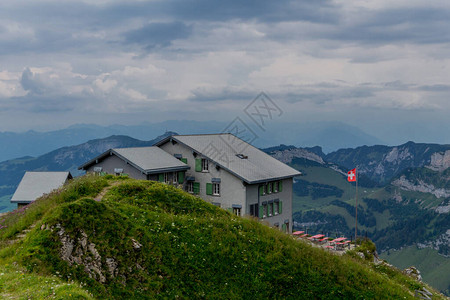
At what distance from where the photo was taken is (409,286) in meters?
31.8

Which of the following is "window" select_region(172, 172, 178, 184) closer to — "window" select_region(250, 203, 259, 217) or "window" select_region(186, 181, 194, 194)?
"window" select_region(186, 181, 194, 194)

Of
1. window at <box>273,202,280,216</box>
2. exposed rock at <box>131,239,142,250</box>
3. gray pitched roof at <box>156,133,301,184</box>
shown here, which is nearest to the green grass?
exposed rock at <box>131,239,142,250</box>

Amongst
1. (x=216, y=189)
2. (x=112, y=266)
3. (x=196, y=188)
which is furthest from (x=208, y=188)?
(x=112, y=266)

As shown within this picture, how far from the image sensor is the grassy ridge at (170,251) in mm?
18516

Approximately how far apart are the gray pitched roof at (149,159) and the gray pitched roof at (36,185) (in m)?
A: 4.22

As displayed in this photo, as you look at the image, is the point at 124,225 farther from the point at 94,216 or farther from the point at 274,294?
the point at 274,294

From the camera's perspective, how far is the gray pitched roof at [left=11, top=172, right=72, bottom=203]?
5088 cm

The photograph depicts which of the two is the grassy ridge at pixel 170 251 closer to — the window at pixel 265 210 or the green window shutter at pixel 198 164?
the green window shutter at pixel 198 164

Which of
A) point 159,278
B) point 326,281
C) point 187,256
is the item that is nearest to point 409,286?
point 326,281

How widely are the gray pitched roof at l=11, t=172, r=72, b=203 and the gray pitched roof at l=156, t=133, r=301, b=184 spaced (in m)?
15.0

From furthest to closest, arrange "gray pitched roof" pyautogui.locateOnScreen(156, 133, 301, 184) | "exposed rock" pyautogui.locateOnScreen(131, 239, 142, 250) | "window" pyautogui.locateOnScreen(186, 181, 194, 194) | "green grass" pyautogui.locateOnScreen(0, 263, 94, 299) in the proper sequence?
"window" pyautogui.locateOnScreen(186, 181, 194, 194), "gray pitched roof" pyautogui.locateOnScreen(156, 133, 301, 184), "exposed rock" pyautogui.locateOnScreen(131, 239, 142, 250), "green grass" pyautogui.locateOnScreen(0, 263, 94, 299)

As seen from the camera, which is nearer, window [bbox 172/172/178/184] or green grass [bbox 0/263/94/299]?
green grass [bbox 0/263/94/299]

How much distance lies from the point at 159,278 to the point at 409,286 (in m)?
21.5

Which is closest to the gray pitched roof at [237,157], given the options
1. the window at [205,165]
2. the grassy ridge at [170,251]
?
the window at [205,165]
